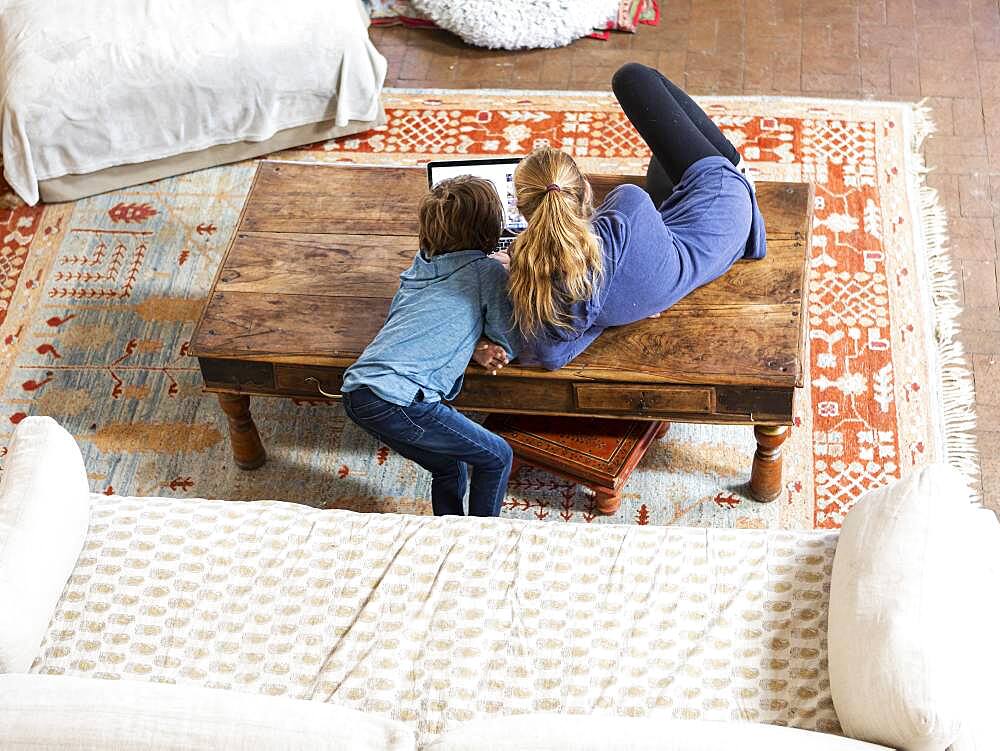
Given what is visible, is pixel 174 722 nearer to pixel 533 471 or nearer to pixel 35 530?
pixel 35 530

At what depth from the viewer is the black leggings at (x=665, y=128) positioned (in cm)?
309

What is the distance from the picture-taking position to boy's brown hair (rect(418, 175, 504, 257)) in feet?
8.90

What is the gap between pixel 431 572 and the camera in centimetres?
245

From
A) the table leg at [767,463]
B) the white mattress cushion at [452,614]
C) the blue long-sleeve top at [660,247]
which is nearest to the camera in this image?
the white mattress cushion at [452,614]

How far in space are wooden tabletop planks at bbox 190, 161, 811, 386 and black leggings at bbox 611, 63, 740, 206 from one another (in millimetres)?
144

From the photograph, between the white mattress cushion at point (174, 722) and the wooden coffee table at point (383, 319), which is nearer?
the white mattress cushion at point (174, 722)

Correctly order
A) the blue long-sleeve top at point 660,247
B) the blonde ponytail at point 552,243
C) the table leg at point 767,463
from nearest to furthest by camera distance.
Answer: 1. the blonde ponytail at point 552,243
2. the blue long-sleeve top at point 660,247
3. the table leg at point 767,463

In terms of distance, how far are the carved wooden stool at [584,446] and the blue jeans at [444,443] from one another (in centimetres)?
13

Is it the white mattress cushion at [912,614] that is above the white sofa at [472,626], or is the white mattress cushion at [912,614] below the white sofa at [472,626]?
above

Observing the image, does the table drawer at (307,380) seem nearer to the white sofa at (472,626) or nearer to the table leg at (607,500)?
the white sofa at (472,626)

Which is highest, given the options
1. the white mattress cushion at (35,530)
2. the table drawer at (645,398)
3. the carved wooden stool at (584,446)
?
the table drawer at (645,398)

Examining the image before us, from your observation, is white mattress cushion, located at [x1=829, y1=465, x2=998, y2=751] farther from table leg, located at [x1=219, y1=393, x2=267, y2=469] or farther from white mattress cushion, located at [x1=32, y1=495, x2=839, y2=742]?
table leg, located at [x1=219, y1=393, x2=267, y2=469]

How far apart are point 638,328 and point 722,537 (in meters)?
0.59

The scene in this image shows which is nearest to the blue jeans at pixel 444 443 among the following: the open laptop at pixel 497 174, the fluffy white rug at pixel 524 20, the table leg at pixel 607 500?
the table leg at pixel 607 500
